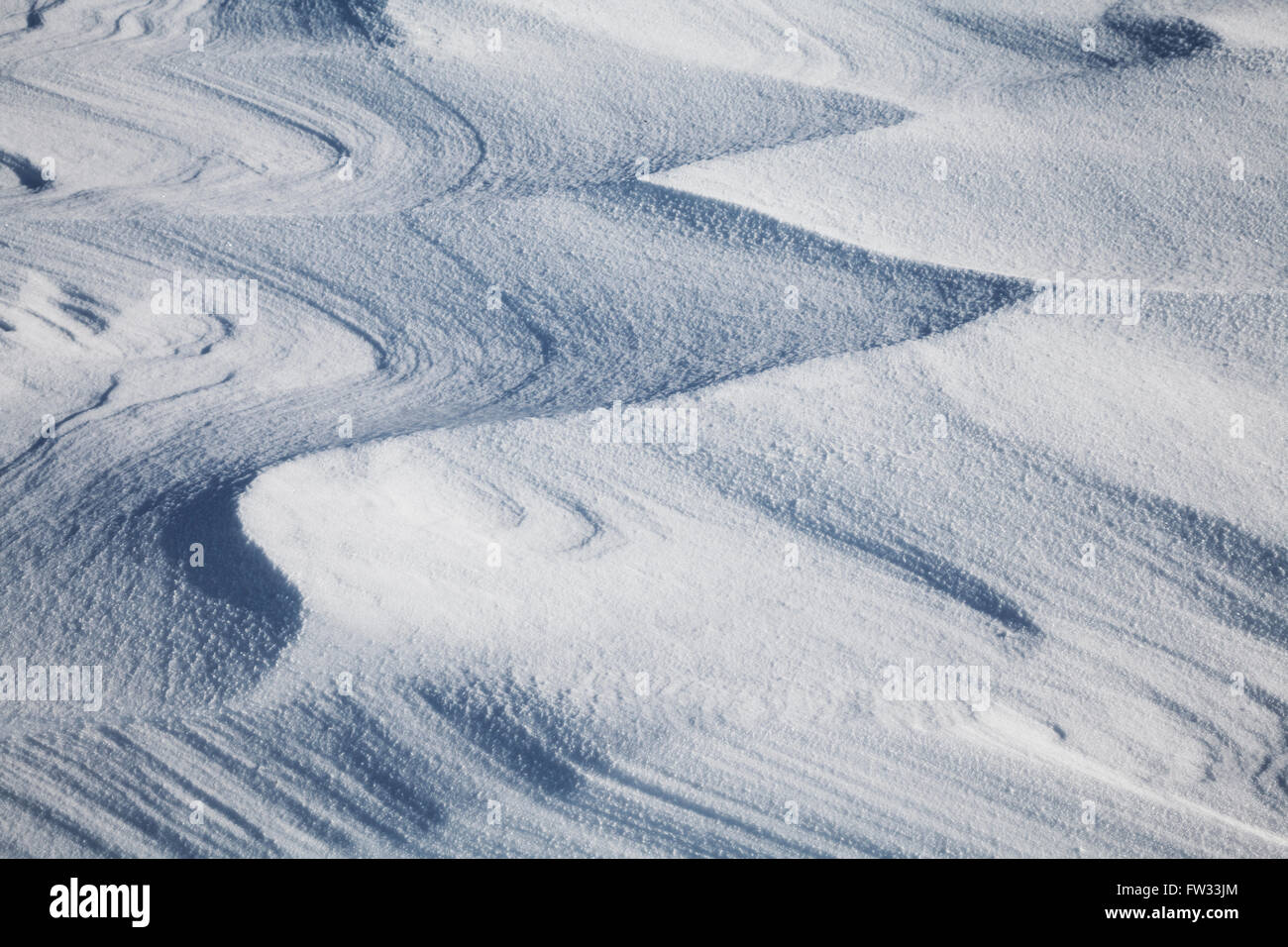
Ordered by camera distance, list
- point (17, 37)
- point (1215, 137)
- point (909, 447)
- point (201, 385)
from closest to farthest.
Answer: point (909, 447) < point (201, 385) < point (1215, 137) < point (17, 37)

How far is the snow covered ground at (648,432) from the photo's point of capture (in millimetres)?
1675

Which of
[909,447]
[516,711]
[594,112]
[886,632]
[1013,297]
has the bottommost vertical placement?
[516,711]

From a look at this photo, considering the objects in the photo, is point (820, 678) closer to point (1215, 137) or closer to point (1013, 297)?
point (1013, 297)

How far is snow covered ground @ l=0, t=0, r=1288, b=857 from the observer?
167cm

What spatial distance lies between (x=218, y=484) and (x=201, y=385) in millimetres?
288

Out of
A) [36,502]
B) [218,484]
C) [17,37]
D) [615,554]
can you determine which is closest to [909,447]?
[615,554]

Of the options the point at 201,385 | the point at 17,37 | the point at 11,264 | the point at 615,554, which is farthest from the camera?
the point at 17,37

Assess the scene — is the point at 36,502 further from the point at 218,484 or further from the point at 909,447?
the point at 909,447

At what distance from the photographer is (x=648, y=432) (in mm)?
2113

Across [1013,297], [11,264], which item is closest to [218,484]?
[11,264]

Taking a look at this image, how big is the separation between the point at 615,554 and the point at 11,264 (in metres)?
1.47

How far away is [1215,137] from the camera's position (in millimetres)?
2660

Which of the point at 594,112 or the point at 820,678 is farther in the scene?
the point at 594,112

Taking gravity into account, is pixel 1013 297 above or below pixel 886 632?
above
